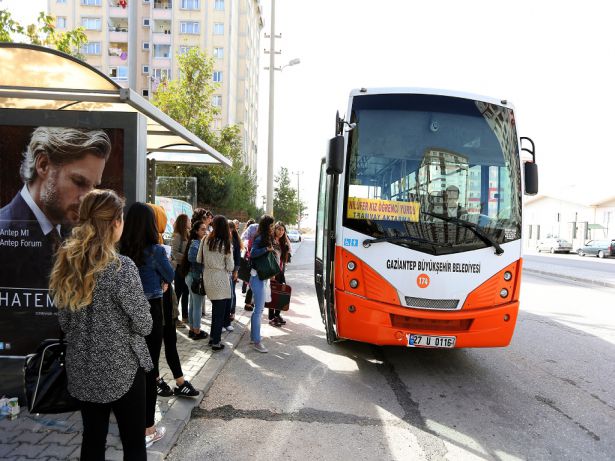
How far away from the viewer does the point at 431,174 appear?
5.14 meters

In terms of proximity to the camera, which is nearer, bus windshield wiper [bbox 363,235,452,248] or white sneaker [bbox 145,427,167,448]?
white sneaker [bbox 145,427,167,448]

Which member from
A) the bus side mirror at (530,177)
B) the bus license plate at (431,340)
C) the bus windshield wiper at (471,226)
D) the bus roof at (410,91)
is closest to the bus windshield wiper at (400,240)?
the bus windshield wiper at (471,226)

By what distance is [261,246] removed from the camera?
6.22m

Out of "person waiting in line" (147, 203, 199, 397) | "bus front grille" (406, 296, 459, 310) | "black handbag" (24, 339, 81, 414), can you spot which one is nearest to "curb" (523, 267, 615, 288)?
"bus front grille" (406, 296, 459, 310)

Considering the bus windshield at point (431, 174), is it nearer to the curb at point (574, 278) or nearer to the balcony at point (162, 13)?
the curb at point (574, 278)

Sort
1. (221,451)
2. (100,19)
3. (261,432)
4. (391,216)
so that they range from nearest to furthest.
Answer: (221,451), (261,432), (391,216), (100,19)

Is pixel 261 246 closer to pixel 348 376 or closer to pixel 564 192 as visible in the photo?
pixel 348 376

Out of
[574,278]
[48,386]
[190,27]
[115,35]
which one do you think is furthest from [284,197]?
[48,386]

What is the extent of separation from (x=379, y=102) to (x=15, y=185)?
12.2 feet

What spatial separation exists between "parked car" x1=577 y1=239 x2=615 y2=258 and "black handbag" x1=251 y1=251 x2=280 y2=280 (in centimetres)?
4011

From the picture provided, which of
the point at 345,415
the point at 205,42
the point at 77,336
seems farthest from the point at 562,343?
the point at 205,42

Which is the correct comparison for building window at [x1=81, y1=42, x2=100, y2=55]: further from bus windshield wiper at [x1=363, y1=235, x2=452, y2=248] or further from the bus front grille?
the bus front grille

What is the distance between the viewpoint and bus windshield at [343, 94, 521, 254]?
16.7ft

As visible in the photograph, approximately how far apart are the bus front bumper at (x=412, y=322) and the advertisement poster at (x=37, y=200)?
2693 mm
